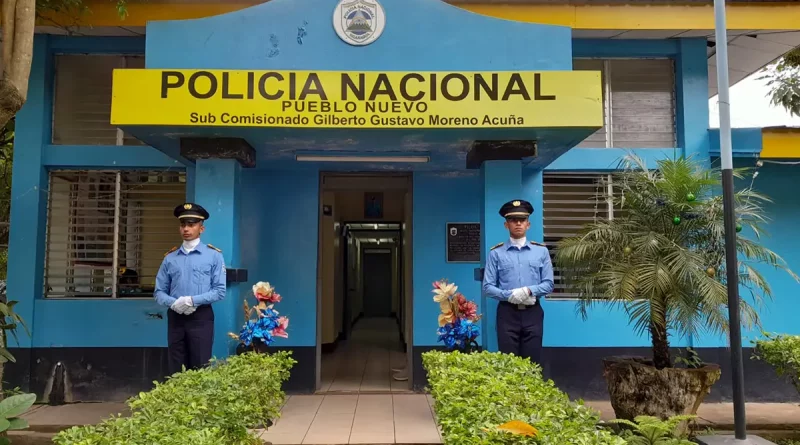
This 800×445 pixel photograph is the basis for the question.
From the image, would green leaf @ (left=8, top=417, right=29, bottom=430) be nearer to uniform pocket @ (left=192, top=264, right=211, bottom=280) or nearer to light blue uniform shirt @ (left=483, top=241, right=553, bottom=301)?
uniform pocket @ (left=192, top=264, right=211, bottom=280)

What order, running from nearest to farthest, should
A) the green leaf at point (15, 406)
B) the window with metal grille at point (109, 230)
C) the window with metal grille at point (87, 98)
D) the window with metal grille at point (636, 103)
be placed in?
the green leaf at point (15, 406) → the window with metal grille at point (109, 230) → the window with metal grille at point (87, 98) → the window with metal grille at point (636, 103)

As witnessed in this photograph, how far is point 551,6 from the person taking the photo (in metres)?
6.62

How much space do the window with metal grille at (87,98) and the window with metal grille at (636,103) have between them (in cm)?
554

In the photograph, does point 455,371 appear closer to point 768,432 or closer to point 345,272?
point 768,432

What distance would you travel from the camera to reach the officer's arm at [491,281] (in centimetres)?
520

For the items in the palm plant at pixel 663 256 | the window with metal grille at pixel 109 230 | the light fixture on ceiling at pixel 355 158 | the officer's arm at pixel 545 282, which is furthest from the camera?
the window with metal grille at pixel 109 230

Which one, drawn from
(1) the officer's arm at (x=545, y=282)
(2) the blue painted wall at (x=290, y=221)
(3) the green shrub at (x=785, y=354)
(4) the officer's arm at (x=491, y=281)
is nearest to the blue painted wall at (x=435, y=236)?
(2) the blue painted wall at (x=290, y=221)

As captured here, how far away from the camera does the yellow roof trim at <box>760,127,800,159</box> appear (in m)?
6.74

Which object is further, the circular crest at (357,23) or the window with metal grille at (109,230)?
the window with metal grille at (109,230)

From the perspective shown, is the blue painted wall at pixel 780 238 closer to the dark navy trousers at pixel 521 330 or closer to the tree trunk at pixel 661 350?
the tree trunk at pixel 661 350

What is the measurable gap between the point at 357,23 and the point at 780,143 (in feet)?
16.4

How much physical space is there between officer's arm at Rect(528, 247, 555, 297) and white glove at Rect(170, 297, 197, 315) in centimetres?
287

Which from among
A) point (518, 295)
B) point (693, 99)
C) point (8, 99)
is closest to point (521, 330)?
point (518, 295)

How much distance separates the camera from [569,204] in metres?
7.12
